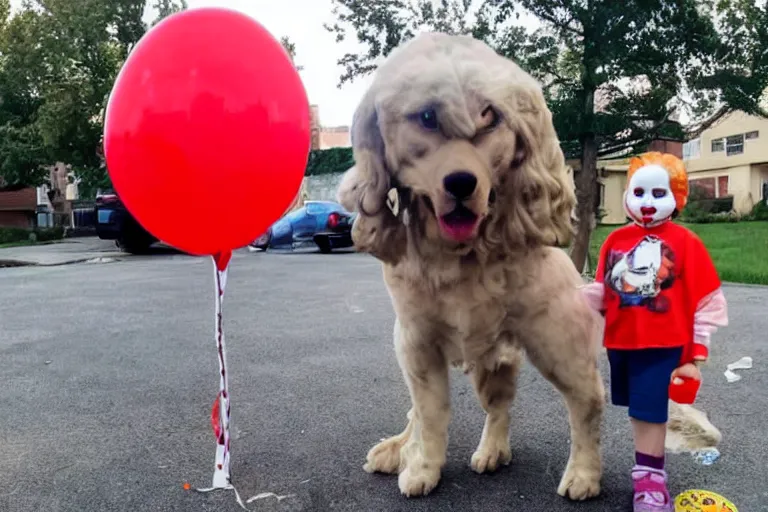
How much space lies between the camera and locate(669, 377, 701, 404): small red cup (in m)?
2.27

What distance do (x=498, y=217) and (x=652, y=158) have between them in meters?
0.68

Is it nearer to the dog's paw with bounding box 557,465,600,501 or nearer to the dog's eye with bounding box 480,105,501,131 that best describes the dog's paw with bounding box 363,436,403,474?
the dog's paw with bounding box 557,465,600,501

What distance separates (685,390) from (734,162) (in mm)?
32841

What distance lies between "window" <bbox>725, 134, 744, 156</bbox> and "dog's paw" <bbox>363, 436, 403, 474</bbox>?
32732 mm

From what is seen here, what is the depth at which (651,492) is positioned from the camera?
2.34m

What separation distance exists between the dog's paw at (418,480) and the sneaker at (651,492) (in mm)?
740

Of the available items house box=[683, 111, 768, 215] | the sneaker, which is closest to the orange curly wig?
the sneaker

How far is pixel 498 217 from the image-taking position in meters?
2.17

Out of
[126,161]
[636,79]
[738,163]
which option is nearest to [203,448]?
[126,161]

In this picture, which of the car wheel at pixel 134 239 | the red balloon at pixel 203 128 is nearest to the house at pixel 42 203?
the car wheel at pixel 134 239

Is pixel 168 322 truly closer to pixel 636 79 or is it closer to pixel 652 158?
pixel 652 158

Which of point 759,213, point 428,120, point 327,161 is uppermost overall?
point 327,161

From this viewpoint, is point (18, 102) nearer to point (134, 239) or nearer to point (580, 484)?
point (134, 239)

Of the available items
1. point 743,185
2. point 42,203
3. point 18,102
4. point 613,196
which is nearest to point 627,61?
point 613,196
